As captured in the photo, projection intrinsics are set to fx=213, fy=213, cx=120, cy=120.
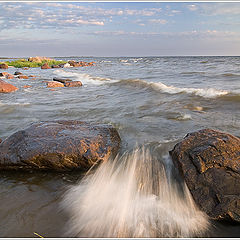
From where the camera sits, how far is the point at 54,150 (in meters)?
3.62

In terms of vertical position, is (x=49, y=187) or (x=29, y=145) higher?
(x=29, y=145)

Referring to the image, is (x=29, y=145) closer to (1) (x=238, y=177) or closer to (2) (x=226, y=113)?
(1) (x=238, y=177)

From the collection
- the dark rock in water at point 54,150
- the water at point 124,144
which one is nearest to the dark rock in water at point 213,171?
the water at point 124,144

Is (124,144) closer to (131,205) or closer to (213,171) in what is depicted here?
(131,205)

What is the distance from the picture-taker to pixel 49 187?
10.8 ft

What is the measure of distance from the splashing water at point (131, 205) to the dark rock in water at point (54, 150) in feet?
0.98

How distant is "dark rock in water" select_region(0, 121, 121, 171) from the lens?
3.59m

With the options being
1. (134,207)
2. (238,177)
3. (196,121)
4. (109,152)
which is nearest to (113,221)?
(134,207)

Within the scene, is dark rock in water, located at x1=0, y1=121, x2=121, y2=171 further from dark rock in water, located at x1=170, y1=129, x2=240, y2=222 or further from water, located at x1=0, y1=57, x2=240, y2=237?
dark rock in water, located at x1=170, y1=129, x2=240, y2=222

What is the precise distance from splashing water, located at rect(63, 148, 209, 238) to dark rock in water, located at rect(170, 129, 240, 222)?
0.18 meters

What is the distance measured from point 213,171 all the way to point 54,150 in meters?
2.51

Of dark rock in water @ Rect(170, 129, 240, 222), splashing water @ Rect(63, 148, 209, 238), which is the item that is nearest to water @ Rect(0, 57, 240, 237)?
splashing water @ Rect(63, 148, 209, 238)

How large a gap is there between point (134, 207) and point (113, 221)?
0.37 metres

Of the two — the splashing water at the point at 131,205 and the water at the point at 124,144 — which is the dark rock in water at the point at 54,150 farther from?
the splashing water at the point at 131,205
